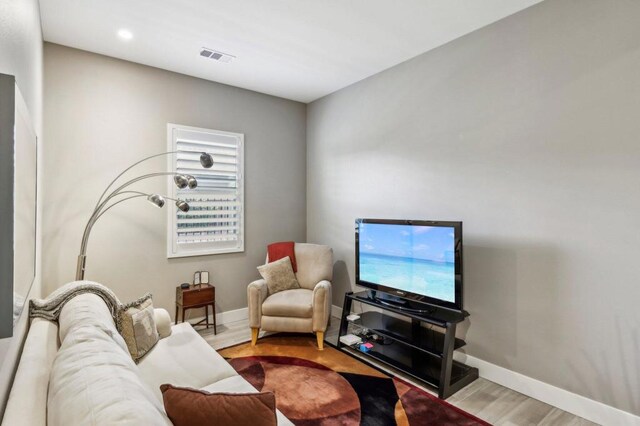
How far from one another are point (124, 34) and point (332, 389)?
11.2 feet

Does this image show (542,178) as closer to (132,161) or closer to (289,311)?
(289,311)

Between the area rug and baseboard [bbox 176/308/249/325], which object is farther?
baseboard [bbox 176/308/249/325]

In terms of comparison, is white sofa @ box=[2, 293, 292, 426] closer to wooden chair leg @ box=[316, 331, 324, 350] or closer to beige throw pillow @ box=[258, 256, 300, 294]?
wooden chair leg @ box=[316, 331, 324, 350]

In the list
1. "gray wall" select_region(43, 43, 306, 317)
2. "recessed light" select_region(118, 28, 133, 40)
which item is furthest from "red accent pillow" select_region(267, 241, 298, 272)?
"recessed light" select_region(118, 28, 133, 40)

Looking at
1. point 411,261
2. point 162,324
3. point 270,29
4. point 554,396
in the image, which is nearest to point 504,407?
point 554,396

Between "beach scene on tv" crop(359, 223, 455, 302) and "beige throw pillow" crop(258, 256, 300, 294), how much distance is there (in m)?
0.84

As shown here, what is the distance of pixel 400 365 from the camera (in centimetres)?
282

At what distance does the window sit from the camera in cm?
377

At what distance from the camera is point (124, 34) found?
9.68 feet

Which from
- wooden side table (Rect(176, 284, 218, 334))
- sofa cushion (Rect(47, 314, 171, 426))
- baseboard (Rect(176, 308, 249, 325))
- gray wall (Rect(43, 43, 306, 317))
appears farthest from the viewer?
baseboard (Rect(176, 308, 249, 325))

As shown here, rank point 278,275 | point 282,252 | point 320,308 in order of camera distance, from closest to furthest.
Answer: point 320,308
point 278,275
point 282,252

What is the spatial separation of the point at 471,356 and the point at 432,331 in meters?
0.36

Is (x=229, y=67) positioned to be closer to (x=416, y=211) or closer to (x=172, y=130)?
(x=172, y=130)

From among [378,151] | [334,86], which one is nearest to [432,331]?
[378,151]
